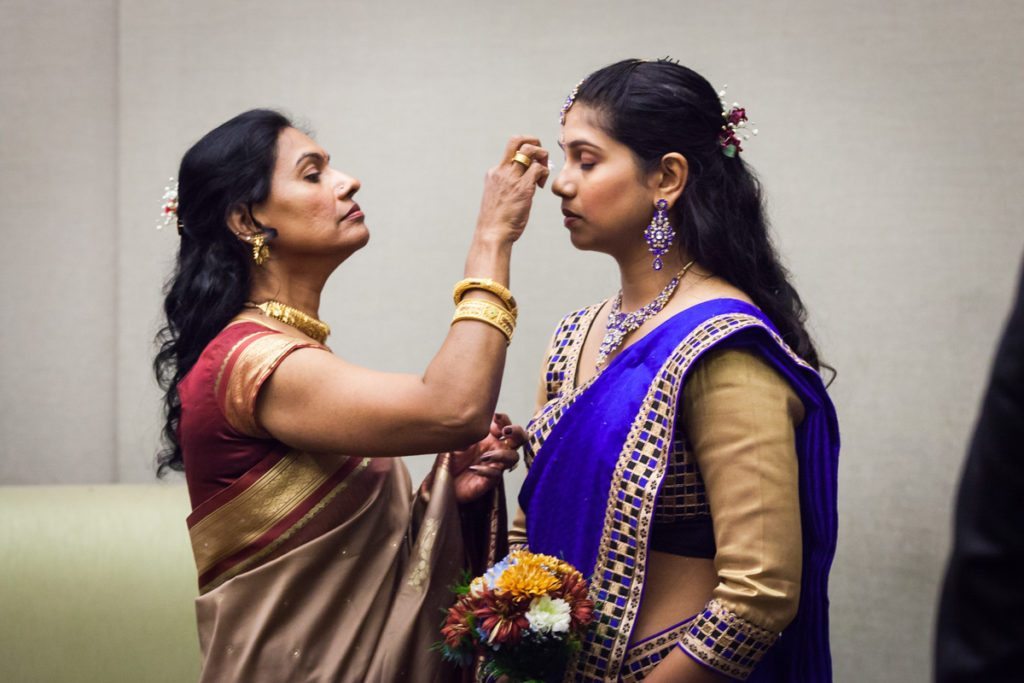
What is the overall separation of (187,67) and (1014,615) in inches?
131

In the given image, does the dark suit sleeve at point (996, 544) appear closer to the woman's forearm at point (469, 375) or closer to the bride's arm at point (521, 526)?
the woman's forearm at point (469, 375)

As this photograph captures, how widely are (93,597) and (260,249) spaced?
1.41m

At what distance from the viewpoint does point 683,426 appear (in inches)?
74.0

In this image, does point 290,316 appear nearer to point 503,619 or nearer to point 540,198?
point 503,619

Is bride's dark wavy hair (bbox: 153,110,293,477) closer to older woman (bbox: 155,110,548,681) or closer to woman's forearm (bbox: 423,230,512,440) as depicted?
older woman (bbox: 155,110,548,681)

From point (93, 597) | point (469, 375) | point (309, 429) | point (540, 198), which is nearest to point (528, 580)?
point (469, 375)

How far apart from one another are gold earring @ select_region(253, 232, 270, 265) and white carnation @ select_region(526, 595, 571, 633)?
82 centimetres

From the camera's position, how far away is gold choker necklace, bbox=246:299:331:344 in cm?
210

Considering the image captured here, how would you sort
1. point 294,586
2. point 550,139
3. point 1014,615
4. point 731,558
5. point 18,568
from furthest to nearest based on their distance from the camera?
point 550,139, point 18,568, point 294,586, point 731,558, point 1014,615

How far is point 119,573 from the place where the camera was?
306cm

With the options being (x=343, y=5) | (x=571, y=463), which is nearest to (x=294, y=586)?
(x=571, y=463)

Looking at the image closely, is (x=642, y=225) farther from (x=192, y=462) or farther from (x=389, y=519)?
(x=192, y=462)

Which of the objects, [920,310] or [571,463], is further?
[920,310]

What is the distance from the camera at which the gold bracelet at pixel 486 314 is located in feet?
6.09
